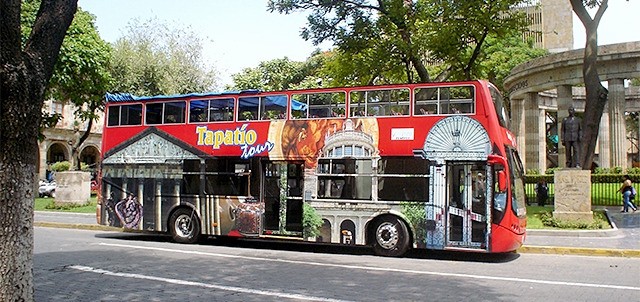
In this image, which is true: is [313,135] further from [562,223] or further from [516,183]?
[562,223]

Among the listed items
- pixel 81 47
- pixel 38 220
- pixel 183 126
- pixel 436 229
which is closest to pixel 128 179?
pixel 183 126

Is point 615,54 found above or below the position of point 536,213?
above

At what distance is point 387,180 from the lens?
40.7ft

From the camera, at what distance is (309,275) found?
9547 millimetres

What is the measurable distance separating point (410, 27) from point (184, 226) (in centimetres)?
1035

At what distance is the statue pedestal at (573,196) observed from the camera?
52.7 feet

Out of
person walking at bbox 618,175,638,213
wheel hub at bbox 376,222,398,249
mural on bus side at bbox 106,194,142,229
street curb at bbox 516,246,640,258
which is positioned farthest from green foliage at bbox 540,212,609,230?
mural on bus side at bbox 106,194,142,229

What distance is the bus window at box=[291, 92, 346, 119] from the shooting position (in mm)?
13000

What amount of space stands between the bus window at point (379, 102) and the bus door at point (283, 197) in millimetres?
1928

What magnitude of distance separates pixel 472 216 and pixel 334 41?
36.6ft

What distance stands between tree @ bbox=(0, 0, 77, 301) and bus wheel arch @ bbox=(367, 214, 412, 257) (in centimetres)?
812

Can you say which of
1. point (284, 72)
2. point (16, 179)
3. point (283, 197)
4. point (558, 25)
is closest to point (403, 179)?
point (283, 197)

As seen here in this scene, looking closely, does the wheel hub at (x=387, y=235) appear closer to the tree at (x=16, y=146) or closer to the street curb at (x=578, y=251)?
the street curb at (x=578, y=251)

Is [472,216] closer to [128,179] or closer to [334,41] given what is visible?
[128,179]
